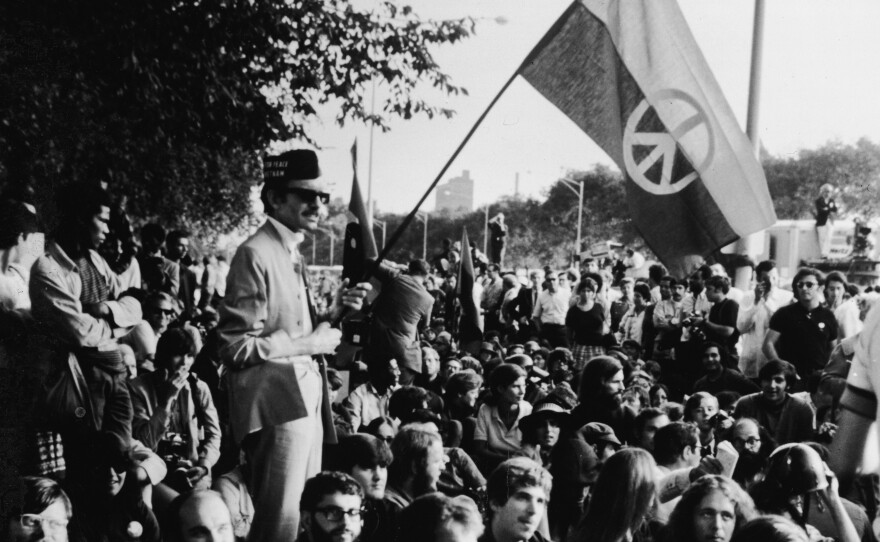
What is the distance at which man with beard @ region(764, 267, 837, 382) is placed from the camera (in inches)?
351

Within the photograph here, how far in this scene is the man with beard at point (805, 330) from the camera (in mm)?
8914

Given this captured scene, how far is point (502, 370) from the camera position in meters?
7.61

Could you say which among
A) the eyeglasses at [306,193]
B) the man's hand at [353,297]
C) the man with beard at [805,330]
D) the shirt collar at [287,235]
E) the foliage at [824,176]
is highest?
the foliage at [824,176]

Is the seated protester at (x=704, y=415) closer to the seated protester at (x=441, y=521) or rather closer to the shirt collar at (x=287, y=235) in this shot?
the seated protester at (x=441, y=521)

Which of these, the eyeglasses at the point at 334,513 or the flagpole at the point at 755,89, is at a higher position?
the flagpole at the point at 755,89

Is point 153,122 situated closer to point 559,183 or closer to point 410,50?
point 410,50

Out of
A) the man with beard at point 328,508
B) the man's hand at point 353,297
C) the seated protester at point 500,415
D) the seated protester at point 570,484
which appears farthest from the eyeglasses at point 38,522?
the seated protester at point 500,415

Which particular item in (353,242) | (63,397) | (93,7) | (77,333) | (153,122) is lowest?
(63,397)

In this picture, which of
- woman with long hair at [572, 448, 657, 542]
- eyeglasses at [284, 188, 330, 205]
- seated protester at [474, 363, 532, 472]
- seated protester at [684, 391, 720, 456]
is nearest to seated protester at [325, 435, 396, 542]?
woman with long hair at [572, 448, 657, 542]

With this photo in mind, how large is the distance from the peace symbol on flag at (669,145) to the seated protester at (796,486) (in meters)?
1.29

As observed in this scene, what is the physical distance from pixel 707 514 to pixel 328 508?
5.21 feet

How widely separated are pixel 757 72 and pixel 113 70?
5.65 m

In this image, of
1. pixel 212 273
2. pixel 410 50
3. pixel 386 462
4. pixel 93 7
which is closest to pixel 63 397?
pixel 386 462

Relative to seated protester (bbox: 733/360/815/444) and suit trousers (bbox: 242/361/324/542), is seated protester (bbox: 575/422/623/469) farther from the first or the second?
suit trousers (bbox: 242/361/324/542)
